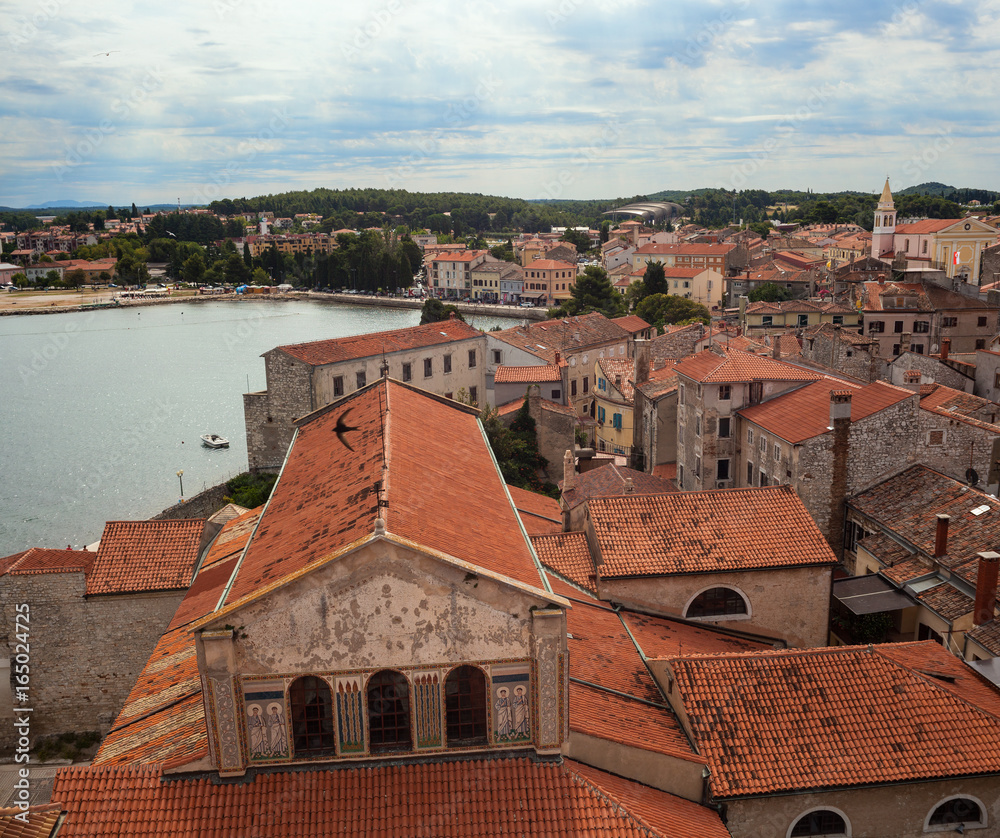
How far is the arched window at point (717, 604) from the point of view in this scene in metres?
15.2

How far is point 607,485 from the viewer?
23078mm

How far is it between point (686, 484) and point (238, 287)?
112728 millimetres

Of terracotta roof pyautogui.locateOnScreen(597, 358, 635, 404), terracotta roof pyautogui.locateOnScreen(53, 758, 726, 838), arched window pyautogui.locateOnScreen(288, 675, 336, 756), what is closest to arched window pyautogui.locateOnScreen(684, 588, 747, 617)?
terracotta roof pyautogui.locateOnScreen(53, 758, 726, 838)

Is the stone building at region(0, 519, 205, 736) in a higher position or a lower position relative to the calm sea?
higher

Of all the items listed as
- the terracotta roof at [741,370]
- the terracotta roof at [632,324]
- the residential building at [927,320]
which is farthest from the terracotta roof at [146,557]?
the terracotta roof at [632,324]

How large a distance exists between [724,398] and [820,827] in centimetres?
1562

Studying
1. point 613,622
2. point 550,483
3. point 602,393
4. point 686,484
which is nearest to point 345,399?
point 613,622

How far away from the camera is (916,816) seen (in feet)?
36.3

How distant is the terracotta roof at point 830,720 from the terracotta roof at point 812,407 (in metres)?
9.45

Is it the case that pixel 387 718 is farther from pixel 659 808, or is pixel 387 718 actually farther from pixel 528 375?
pixel 528 375

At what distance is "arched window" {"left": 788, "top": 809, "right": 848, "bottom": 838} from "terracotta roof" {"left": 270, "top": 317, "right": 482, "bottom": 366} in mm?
26832

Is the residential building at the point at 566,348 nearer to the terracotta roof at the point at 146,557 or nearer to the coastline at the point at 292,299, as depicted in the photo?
the terracotta roof at the point at 146,557

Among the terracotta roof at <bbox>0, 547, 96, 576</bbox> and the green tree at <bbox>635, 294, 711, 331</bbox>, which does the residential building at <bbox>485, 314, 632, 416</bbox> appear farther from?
the terracotta roof at <bbox>0, 547, 96, 576</bbox>

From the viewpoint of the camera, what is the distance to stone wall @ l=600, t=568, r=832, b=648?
49.3 ft
